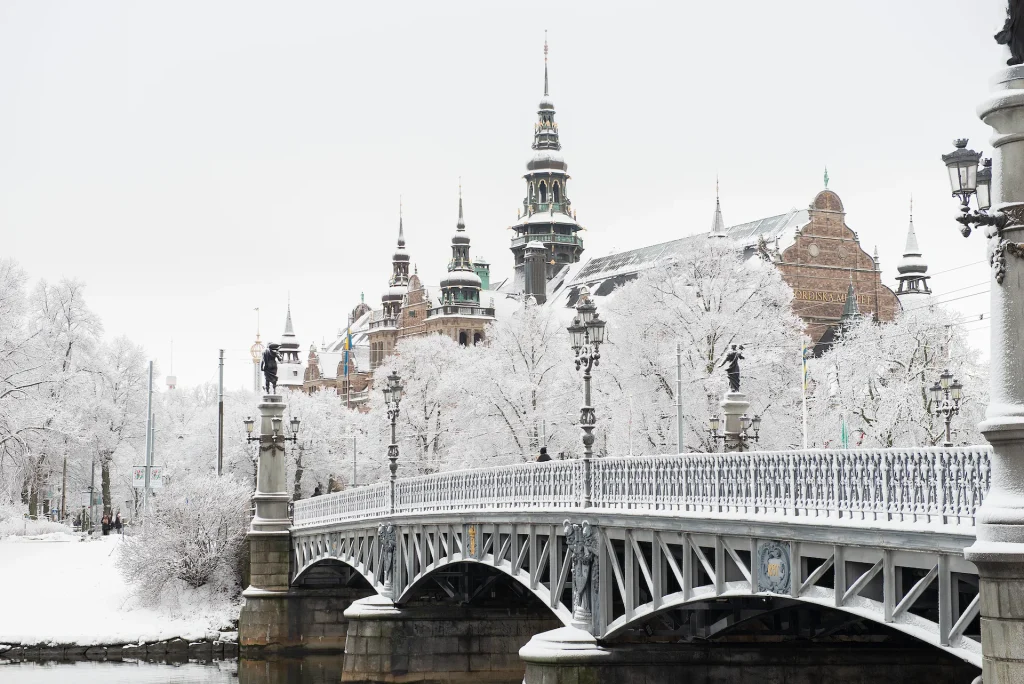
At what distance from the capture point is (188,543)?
190ft

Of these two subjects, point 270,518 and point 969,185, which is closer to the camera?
point 969,185

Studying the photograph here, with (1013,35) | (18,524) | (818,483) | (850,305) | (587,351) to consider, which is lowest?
(818,483)

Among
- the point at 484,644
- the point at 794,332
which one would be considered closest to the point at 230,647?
the point at 484,644

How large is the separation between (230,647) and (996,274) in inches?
1717

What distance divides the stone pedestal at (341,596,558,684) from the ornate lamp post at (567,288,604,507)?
1146 cm

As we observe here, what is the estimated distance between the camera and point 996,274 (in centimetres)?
1399

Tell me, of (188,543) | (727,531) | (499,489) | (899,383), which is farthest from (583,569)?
(188,543)

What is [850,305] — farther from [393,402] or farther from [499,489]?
[499,489]

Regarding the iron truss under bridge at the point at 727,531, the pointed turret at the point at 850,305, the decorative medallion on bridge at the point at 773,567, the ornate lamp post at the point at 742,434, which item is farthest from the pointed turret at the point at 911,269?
the decorative medallion on bridge at the point at 773,567

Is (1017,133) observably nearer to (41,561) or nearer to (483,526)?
(483,526)

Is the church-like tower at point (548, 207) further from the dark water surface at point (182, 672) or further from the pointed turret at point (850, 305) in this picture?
the dark water surface at point (182, 672)

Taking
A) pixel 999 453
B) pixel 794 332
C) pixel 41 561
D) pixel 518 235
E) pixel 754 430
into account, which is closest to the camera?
pixel 999 453

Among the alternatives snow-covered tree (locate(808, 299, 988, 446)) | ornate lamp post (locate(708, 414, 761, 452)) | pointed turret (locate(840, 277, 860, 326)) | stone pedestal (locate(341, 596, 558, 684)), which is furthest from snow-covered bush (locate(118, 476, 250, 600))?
pointed turret (locate(840, 277, 860, 326))

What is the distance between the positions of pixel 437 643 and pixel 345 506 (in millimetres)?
10145
